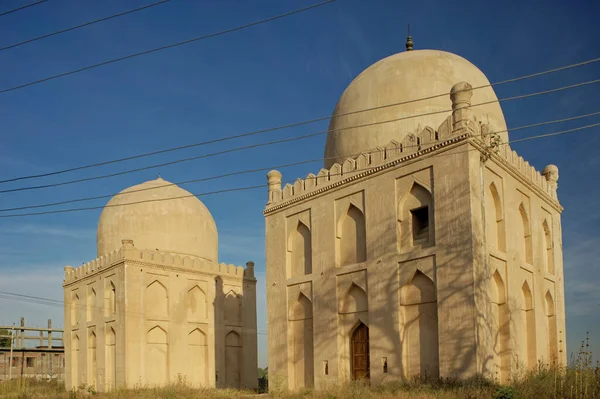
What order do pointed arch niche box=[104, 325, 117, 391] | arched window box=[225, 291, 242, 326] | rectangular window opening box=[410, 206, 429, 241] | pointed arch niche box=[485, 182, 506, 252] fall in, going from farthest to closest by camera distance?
arched window box=[225, 291, 242, 326]
pointed arch niche box=[104, 325, 117, 391]
rectangular window opening box=[410, 206, 429, 241]
pointed arch niche box=[485, 182, 506, 252]

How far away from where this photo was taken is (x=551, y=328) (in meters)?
17.6

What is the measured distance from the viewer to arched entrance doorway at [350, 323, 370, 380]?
53.3 ft

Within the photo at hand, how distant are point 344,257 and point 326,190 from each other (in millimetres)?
2040

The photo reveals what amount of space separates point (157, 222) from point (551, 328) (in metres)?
16.9

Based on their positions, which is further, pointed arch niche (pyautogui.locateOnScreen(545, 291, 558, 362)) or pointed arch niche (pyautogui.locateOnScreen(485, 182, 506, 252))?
pointed arch niche (pyautogui.locateOnScreen(545, 291, 558, 362))

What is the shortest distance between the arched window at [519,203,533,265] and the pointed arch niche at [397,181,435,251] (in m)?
3.13

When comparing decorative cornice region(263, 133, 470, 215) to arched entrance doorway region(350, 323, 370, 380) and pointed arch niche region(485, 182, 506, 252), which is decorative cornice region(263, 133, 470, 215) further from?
arched entrance doorway region(350, 323, 370, 380)

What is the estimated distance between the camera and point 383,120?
57.2 feet

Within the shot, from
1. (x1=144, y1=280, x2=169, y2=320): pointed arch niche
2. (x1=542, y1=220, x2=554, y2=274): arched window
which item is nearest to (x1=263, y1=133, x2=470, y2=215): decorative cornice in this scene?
(x1=542, y1=220, x2=554, y2=274): arched window

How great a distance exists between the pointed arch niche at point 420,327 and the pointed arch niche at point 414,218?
87cm

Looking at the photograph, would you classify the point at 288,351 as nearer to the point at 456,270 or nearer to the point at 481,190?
the point at 456,270

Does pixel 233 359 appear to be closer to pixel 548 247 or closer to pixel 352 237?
pixel 352 237

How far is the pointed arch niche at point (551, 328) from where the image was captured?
56.6ft

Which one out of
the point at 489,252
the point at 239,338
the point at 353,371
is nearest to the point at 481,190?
the point at 489,252
